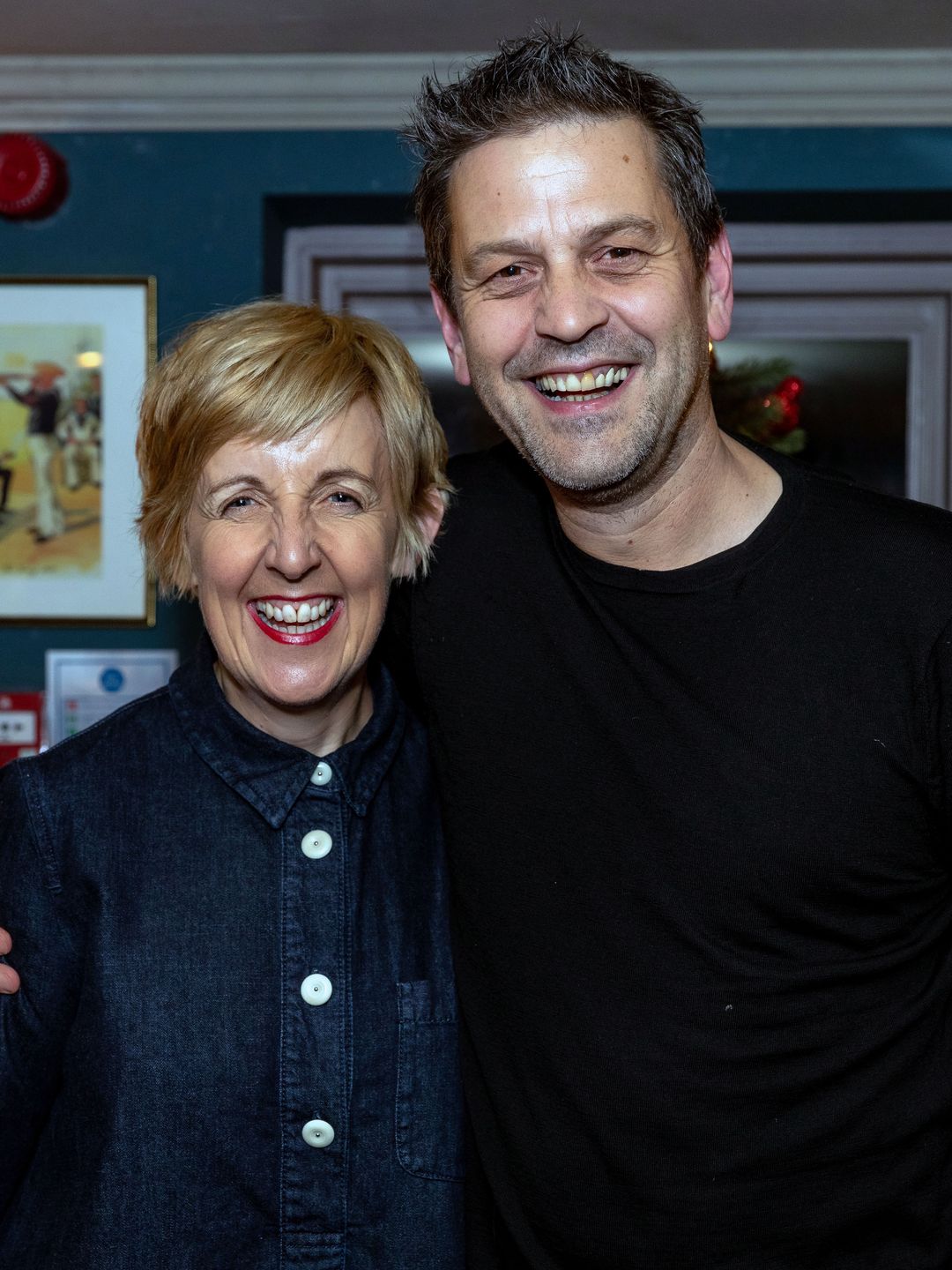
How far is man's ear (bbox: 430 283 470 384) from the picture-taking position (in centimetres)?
154

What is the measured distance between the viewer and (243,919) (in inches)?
55.2

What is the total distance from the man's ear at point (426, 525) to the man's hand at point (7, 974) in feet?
1.93

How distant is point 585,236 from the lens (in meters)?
1.34

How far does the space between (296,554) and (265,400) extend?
168 mm

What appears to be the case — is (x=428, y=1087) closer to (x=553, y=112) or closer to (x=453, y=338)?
(x=453, y=338)

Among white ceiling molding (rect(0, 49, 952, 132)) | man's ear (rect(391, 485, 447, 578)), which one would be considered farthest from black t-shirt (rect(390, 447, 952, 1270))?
white ceiling molding (rect(0, 49, 952, 132))

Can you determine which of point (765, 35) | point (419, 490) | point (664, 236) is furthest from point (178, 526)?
point (765, 35)

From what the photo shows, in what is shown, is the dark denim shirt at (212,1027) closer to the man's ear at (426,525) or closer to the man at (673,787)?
the man at (673,787)

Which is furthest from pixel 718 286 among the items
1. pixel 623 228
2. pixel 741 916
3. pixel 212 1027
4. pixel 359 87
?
pixel 359 87

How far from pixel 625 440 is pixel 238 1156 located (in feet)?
2.85

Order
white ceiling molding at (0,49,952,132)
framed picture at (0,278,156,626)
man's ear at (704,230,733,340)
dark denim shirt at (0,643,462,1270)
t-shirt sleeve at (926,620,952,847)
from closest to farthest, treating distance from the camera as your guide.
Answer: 1. t-shirt sleeve at (926,620,952,847)
2. dark denim shirt at (0,643,462,1270)
3. man's ear at (704,230,733,340)
4. white ceiling molding at (0,49,952,132)
5. framed picture at (0,278,156,626)

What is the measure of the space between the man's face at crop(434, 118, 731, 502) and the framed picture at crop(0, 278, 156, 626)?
1633 millimetres

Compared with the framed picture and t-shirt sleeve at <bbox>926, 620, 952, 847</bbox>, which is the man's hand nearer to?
t-shirt sleeve at <bbox>926, 620, 952, 847</bbox>

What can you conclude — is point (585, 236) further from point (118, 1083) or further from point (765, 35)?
point (765, 35)
